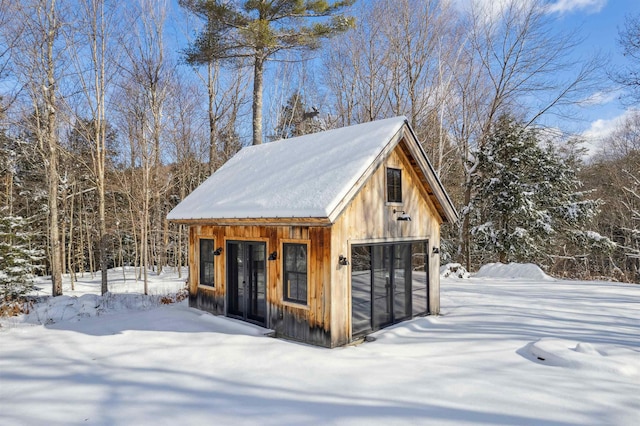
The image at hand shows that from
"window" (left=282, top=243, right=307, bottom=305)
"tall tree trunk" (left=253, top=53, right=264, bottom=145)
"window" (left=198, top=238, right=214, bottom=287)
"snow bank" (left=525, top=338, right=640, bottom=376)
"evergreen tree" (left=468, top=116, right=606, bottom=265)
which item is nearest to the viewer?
"snow bank" (left=525, top=338, right=640, bottom=376)

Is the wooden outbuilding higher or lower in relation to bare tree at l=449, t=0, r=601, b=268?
lower

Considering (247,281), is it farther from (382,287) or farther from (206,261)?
(382,287)

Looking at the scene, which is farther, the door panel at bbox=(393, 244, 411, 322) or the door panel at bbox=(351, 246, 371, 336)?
the door panel at bbox=(393, 244, 411, 322)

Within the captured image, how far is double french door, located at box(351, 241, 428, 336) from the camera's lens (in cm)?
707

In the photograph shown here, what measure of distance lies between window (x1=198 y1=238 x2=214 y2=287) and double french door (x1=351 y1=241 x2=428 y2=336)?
364cm

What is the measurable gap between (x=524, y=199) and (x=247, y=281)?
564 inches

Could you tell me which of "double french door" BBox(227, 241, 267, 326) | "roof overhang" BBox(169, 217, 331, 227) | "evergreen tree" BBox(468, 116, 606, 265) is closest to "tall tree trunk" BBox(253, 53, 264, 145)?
"roof overhang" BBox(169, 217, 331, 227)

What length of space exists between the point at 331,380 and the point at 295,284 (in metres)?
2.29

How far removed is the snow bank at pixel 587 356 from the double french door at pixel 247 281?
4.84m

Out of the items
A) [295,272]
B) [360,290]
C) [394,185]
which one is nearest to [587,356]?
[360,290]

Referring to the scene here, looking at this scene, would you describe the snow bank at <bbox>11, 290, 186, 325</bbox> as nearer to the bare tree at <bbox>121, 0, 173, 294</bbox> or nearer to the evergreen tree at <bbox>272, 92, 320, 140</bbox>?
the bare tree at <bbox>121, 0, 173, 294</bbox>

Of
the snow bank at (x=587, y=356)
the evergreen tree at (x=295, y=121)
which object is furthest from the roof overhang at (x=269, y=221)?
the evergreen tree at (x=295, y=121)

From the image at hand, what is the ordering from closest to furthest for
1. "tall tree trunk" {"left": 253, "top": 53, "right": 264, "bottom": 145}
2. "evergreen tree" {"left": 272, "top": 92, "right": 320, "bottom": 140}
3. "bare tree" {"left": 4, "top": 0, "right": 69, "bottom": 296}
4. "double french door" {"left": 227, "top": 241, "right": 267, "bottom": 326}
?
1. "double french door" {"left": 227, "top": 241, "right": 267, "bottom": 326}
2. "bare tree" {"left": 4, "top": 0, "right": 69, "bottom": 296}
3. "tall tree trunk" {"left": 253, "top": 53, "right": 264, "bottom": 145}
4. "evergreen tree" {"left": 272, "top": 92, "right": 320, "bottom": 140}

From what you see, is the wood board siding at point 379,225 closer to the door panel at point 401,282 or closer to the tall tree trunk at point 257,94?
the door panel at point 401,282
